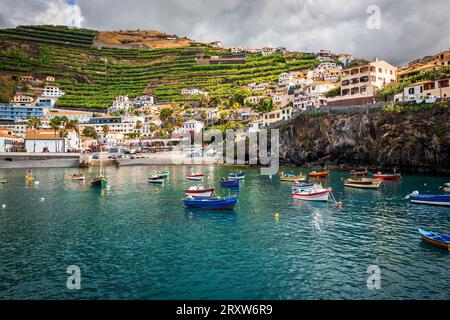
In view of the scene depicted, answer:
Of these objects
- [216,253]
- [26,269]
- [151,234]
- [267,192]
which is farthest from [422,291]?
[267,192]

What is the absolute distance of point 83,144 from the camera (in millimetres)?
140625

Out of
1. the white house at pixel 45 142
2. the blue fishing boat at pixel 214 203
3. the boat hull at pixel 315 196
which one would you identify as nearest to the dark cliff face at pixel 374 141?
the boat hull at pixel 315 196

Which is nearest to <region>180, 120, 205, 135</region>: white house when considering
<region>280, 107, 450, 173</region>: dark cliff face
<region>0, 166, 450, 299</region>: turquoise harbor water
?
<region>280, 107, 450, 173</region>: dark cliff face

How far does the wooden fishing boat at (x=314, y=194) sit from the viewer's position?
155 feet

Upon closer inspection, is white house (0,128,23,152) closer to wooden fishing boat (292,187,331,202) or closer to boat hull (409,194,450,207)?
wooden fishing boat (292,187,331,202)

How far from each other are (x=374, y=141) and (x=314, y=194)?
1675 inches

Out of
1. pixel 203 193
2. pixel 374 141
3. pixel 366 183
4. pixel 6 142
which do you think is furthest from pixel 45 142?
pixel 366 183

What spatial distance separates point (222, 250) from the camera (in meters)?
27.8

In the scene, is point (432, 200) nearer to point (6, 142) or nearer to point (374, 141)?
point (374, 141)

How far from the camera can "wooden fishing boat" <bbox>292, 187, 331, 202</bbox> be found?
47156 mm

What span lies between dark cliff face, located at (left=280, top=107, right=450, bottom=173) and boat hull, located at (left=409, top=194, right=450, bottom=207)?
33277 millimetres

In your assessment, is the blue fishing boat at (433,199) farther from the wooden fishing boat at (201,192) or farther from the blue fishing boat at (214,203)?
the wooden fishing boat at (201,192)

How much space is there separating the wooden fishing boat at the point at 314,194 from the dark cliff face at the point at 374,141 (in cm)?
3994
